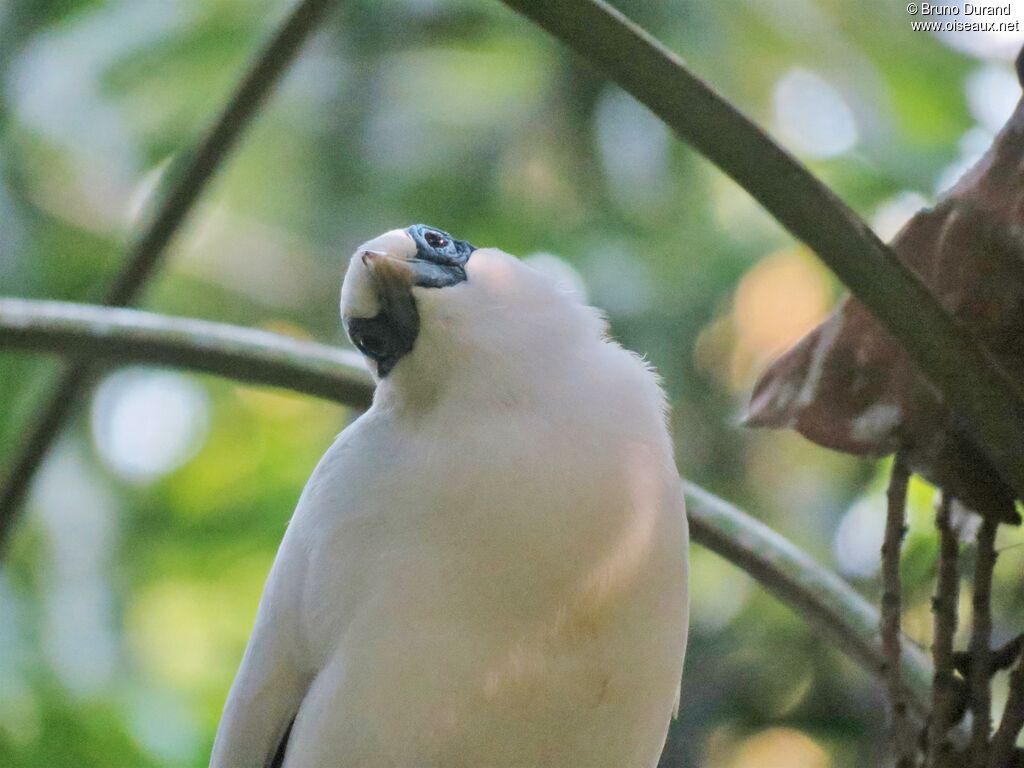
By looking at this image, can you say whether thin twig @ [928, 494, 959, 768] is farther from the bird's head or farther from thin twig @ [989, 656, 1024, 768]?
the bird's head

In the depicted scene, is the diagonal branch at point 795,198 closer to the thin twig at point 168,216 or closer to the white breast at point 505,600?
the white breast at point 505,600

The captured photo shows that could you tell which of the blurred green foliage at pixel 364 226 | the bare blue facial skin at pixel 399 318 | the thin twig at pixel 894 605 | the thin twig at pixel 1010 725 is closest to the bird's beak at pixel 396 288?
the bare blue facial skin at pixel 399 318

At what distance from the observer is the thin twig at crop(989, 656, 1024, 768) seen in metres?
1.24

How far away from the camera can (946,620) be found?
1.27 meters

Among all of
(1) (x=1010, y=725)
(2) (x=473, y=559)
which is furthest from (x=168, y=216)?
(1) (x=1010, y=725)

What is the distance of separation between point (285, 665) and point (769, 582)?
57 cm

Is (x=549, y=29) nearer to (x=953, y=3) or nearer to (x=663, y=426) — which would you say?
(x=663, y=426)

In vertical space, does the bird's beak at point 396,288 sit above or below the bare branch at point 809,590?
above

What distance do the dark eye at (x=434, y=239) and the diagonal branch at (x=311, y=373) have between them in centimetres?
18

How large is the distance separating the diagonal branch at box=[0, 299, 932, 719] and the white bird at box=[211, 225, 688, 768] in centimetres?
10

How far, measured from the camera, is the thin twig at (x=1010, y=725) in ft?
4.08

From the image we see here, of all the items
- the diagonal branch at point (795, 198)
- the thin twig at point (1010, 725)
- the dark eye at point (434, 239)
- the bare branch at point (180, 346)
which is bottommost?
the bare branch at point (180, 346)

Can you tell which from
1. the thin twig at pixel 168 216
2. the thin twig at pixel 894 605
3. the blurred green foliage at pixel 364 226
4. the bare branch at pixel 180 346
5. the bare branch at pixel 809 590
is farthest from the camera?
the blurred green foliage at pixel 364 226

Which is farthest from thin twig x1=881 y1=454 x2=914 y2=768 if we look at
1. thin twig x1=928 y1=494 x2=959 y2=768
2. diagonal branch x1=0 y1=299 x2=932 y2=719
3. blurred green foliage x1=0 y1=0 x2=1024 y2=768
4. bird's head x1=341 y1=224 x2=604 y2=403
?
blurred green foliage x1=0 y1=0 x2=1024 y2=768
